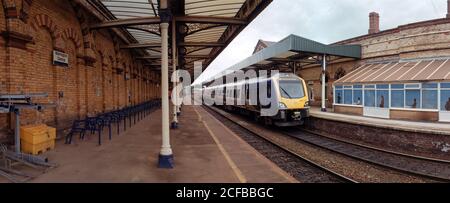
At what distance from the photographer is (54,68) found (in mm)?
8516

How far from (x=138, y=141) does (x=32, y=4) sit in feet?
16.1

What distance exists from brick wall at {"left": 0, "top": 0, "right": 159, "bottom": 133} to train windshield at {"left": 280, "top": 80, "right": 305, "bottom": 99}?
28.0 feet

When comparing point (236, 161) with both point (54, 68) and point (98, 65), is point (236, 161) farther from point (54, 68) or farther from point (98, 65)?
point (98, 65)

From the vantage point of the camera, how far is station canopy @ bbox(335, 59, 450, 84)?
13.2 m

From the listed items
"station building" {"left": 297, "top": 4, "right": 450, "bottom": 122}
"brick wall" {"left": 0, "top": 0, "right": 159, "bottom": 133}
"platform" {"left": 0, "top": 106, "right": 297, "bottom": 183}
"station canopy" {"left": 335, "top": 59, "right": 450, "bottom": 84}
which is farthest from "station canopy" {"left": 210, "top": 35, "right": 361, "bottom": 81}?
"brick wall" {"left": 0, "top": 0, "right": 159, "bottom": 133}

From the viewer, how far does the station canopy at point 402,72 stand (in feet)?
43.3

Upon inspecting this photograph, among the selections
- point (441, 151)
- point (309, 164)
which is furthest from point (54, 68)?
point (441, 151)

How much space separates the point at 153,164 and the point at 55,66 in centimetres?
524

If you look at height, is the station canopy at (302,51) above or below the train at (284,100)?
above

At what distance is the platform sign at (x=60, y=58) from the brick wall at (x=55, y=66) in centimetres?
13

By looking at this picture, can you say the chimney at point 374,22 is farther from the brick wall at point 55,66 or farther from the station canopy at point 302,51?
the brick wall at point 55,66

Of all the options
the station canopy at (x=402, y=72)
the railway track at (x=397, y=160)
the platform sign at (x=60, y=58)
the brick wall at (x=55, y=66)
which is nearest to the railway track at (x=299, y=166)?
the railway track at (x=397, y=160)

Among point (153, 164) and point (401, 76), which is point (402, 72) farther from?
point (153, 164)

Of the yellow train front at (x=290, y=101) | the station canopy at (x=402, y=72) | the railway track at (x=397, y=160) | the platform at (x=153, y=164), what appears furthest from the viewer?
the station canopy at (x=402, y=72)
